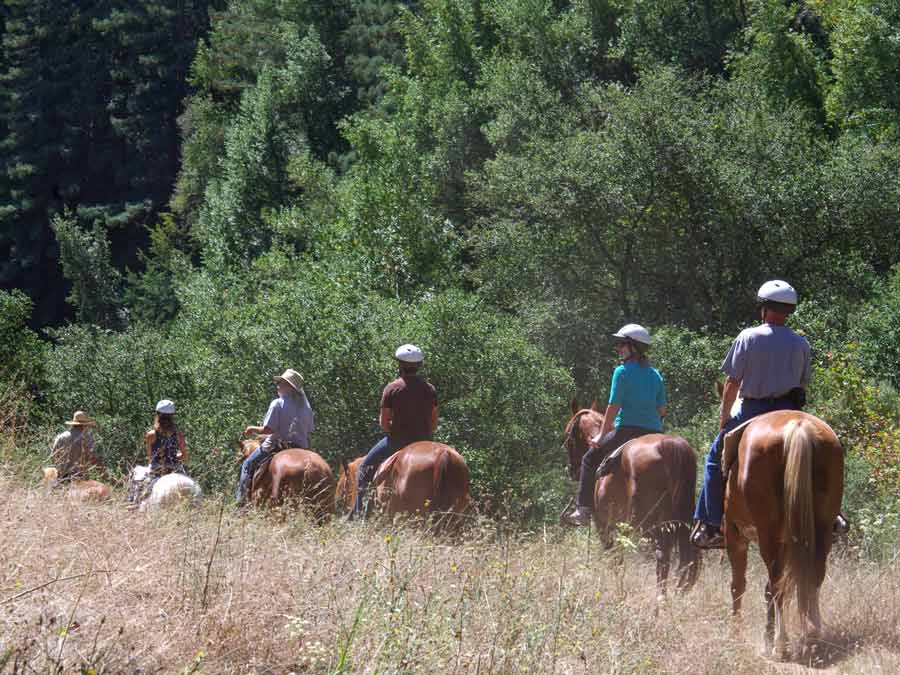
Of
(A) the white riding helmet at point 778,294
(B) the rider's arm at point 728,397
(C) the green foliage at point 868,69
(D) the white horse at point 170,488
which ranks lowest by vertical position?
(D) the white horse at point 170,488

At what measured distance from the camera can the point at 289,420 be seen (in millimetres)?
12320

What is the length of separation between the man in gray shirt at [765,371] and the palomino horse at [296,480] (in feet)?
14.9

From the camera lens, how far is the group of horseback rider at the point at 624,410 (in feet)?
24.9

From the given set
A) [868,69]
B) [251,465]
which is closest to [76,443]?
[251,465]

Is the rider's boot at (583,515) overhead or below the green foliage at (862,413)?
overhead

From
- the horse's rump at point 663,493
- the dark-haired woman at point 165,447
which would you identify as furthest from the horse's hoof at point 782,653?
the dark-haired woman at point 165,447

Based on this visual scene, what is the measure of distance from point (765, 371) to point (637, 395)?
2017 millimetres

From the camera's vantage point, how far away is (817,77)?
30375mm

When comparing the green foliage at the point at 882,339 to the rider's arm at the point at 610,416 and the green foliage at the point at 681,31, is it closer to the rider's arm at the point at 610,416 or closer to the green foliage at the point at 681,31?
the rider's arm at the point at 610,416

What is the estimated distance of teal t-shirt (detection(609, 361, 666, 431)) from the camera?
9.45m

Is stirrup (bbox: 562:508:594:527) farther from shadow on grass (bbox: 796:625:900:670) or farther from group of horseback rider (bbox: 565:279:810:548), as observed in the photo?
shadow on grass (bbox: 796:625:900:670)

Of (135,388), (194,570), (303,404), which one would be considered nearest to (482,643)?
(194,570)

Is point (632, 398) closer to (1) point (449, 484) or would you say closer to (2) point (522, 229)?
(1) point (449, 484)

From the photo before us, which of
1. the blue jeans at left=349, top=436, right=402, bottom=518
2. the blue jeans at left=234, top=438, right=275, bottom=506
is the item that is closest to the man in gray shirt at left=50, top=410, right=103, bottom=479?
the blue jeans at left=234, top=438, right=275, bottom=506
